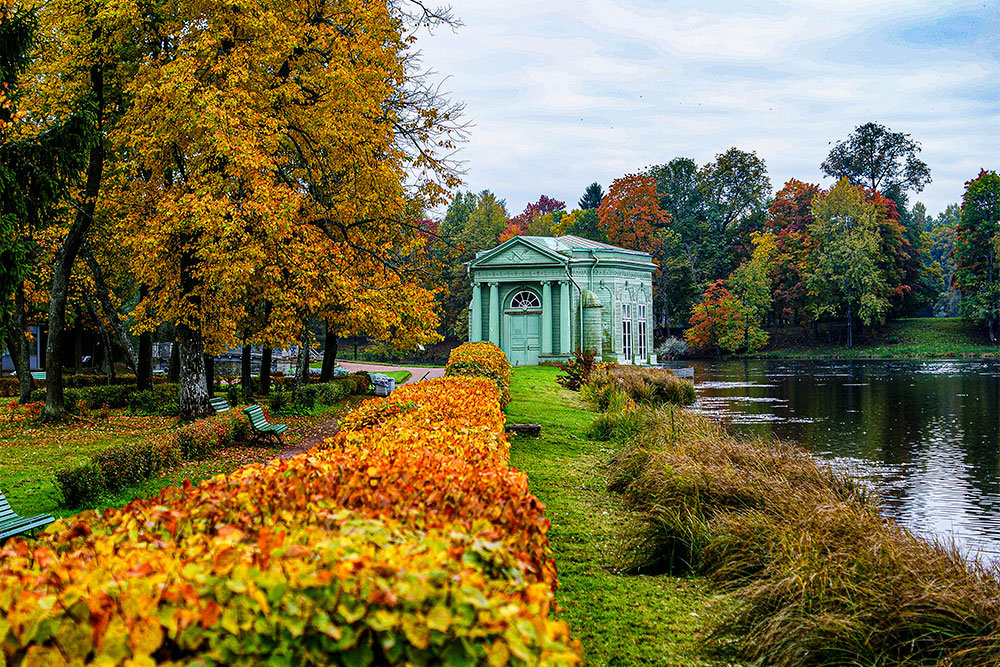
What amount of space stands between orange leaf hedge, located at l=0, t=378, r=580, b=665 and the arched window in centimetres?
3243

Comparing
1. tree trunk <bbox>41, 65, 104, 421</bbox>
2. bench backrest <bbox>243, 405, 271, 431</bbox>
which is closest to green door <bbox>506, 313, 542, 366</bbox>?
tree trunk <bbox>41, 65, 104, 421</bbox>

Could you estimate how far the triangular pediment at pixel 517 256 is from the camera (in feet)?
114

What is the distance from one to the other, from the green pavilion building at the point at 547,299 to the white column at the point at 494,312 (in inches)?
1.8

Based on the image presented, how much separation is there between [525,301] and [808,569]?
30538mm

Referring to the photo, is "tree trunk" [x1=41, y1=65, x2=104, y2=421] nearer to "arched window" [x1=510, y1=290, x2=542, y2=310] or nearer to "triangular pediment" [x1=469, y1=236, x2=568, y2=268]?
"triangular pediment" [x1=469, y1=236, x2=568, y2=268]

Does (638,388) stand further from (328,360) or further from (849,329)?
(849,329)

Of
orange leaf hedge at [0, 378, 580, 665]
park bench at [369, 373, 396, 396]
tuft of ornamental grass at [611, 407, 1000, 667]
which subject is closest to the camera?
orange leaf hedge at [0, 378, 580, 665]

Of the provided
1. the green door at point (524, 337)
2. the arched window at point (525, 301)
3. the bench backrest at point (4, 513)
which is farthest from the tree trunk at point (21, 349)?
the arched window at point (525, 301)

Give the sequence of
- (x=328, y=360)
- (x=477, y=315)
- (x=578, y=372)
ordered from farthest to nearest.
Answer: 1. (x=477, y=315)
2. (x=578, y=372)
3. (x=328, y=360)

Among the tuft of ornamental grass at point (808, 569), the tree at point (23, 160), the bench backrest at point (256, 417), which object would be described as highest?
the tree at point (23, 160)

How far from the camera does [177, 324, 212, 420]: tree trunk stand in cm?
1490

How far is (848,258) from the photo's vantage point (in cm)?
5816

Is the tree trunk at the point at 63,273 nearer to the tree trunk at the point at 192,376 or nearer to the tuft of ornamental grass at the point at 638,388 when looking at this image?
the tree trunk at the point at 192,376

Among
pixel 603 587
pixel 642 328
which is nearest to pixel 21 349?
pixel 603 587
